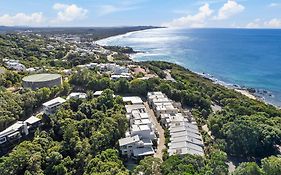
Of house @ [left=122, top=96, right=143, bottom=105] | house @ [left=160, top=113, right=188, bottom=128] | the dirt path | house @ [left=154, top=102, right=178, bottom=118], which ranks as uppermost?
house @ [left=122, top=96, right=143, bottom=105]

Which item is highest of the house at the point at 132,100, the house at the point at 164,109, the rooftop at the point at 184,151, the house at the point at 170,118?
the house at the point at 132,100

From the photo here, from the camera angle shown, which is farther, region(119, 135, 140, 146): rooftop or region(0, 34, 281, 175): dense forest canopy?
region(119, 135, 140, 146): rooftop

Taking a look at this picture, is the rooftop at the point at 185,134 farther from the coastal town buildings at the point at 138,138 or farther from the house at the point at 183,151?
the house at the point at 183,151

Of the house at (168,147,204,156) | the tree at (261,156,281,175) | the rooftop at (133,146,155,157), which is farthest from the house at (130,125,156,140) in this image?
the tree at (261,156,281,175)

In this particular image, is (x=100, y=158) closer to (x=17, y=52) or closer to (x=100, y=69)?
(x=100, y=69)

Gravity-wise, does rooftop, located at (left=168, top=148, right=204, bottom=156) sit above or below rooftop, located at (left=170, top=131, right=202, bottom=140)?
below

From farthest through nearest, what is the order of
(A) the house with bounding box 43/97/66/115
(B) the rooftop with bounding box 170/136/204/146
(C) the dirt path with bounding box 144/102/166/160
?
(A) the house with bounding box 43/97/66/115
(B) the rooftop with bounding box 170/136/204/146
(C) the dirt path with bounding box 144/102/166/160

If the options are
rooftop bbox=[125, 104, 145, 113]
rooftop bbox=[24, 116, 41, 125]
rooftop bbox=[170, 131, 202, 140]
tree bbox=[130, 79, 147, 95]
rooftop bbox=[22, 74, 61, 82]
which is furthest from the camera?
tree bbox=[130, 79, 147, 95]

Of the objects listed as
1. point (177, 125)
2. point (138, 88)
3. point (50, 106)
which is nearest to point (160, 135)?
point (177, 125)

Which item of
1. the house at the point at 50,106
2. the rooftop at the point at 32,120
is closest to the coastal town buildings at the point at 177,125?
the house at the point at 50,106

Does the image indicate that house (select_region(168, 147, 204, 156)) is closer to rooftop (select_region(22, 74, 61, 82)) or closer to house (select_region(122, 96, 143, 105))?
house (select_region(122, 96, 143, 105))

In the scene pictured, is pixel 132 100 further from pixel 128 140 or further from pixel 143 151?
pixel 143 151
